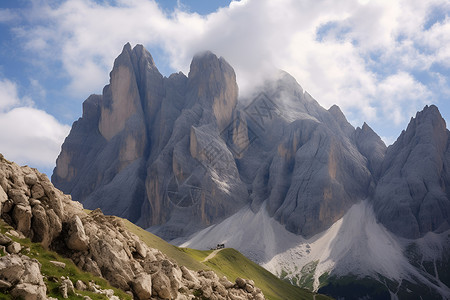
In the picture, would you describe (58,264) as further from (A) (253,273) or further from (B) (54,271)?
(A) (253,273)

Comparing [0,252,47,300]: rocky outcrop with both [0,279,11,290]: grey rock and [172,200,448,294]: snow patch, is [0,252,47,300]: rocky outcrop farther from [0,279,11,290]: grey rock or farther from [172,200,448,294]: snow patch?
[172,200,448,294]: snow patch

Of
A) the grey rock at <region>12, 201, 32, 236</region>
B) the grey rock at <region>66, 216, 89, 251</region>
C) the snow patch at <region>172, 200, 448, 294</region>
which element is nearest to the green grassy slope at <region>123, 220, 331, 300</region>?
the grey rock at <region>66, 216, 89, 251</region>

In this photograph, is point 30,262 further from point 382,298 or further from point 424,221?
point 424,221

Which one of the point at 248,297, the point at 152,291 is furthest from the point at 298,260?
the point at 152,291

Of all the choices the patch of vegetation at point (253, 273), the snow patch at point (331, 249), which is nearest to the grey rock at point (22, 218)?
the patch of vegetation at point (253, 273)

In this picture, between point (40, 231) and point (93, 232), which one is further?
point (93, 232)

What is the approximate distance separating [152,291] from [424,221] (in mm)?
179352

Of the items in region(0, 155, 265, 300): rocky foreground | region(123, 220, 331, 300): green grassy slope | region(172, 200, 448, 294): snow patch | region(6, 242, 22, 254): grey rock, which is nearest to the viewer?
region(6, 242, 22, 254): grey rock

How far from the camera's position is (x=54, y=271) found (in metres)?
27.8

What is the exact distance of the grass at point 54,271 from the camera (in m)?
26.2

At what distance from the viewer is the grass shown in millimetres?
26188

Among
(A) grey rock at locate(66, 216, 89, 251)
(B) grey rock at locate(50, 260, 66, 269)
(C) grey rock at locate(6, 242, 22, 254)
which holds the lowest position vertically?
(B) grey rock at locate(50, 260, 66, 269)

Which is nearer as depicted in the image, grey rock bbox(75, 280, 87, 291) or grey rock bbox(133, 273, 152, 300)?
grey rock bbox(75, 280, 87, 291)

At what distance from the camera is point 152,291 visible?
1310 inches
